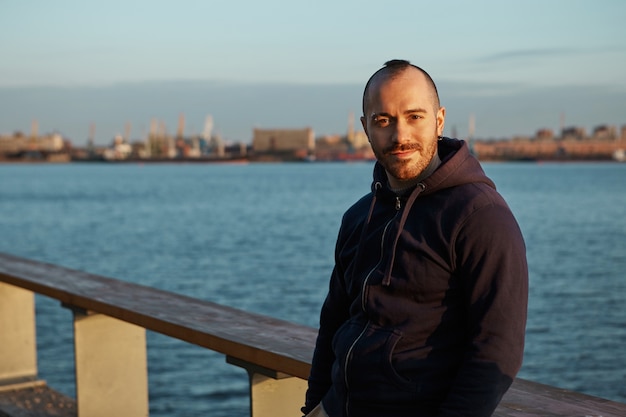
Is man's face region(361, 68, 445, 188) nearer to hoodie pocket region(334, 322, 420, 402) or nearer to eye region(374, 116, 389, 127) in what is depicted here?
eye region(374, 116, 389, 127)

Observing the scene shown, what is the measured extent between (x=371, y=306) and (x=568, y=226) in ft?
133

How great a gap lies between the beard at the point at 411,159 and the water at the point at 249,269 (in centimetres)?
791

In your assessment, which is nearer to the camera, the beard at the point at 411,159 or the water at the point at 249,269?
the beard at the point at 411,159

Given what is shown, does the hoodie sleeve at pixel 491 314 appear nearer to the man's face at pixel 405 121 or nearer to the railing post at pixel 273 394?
the man's face at pixel 405 121

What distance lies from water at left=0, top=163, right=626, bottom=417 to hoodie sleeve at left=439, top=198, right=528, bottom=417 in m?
8.01

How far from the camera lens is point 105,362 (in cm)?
352

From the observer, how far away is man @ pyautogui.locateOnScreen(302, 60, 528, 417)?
1.60 meters

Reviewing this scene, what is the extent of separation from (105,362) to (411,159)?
2.11m

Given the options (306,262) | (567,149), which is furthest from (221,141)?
(306,262)

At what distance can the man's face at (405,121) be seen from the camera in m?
1.76

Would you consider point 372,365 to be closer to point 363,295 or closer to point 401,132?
point 363,295

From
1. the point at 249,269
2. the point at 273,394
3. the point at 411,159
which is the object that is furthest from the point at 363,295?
the point at 249,269

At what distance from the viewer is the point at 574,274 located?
23609 mm

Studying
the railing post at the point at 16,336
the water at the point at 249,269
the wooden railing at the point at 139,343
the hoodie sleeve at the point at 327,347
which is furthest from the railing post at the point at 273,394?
the water at the point at 249,269
